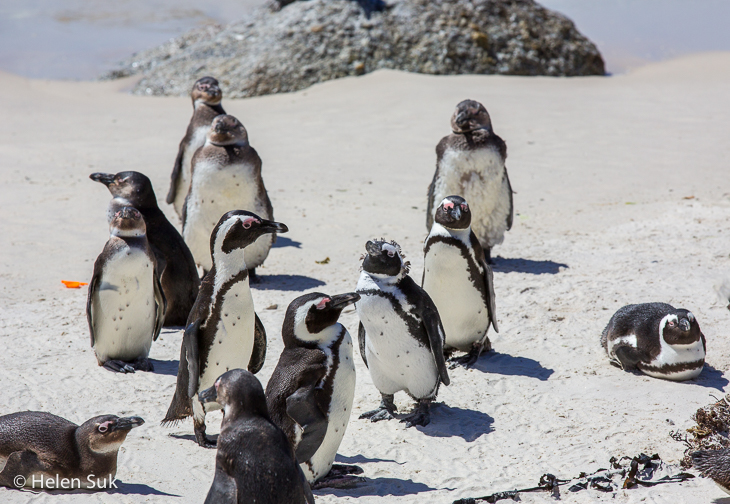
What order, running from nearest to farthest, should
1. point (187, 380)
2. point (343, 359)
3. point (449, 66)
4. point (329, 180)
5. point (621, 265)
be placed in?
point (343, 359), point (187, 380), point (621, 265), point (329, 180), point (449, 66)

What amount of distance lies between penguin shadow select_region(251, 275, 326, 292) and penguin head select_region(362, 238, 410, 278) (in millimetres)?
2155

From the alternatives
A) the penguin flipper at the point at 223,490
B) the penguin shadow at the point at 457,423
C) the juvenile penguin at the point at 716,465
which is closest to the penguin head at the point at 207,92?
the penguin shadow at the point at 457,423

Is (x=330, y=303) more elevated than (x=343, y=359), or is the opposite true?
(x=330, y=303)

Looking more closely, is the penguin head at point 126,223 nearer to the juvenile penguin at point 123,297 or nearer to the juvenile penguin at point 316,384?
the juvenile penguin at point 123,297

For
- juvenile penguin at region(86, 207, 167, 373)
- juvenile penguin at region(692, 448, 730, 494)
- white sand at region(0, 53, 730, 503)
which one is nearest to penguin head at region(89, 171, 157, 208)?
juvenile penguin at region(86, 207, 167, 373)

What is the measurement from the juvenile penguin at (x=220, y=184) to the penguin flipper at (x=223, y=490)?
13.0 ft

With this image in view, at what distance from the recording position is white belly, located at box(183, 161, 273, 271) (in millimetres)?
6199

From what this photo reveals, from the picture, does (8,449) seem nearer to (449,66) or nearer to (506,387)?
(506,387)

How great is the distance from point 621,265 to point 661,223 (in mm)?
1297

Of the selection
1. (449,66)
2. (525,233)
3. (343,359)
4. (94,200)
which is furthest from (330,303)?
(449,66)

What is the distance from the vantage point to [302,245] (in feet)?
23.9

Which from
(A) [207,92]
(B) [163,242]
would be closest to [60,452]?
(B) [163,242]

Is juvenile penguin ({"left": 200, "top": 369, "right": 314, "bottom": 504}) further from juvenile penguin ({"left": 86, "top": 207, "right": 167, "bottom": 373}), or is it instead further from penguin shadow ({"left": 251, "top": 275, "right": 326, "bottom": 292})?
penguin shadow ({"left": 251, "top": 275, "right": 326, "bottom": 292})

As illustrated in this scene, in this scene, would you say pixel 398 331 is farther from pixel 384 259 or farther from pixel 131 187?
pixel 131 187
